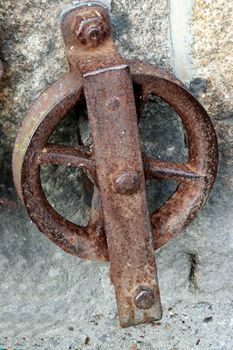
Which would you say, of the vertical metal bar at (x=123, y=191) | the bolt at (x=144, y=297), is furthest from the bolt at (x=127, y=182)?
the bolt at (x=144, y=297)

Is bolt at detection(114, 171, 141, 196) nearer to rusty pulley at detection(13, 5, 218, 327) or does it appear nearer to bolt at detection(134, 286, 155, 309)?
rusty pulley at detection(13, 5, 218, 327)

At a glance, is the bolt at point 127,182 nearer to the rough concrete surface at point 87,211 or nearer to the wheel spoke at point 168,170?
the wheel spoke at point 168,170

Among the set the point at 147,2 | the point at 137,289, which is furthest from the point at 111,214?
the point at 147,2

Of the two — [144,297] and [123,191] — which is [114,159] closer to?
[123,191]

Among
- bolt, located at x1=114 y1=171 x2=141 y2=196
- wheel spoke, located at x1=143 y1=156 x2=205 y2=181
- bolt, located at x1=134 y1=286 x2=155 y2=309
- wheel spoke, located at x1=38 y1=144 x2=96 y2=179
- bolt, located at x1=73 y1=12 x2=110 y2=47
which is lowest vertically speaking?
bolt, located at x1=134 y1=286 x2=155 y2=309

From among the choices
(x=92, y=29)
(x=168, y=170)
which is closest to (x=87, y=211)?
(x=168, y=170)

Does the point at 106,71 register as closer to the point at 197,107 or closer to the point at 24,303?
the point at 197,107

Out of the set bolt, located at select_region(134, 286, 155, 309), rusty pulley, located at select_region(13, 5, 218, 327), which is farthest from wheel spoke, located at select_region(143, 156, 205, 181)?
bolt, located at select_region(134, 286, 155, 309)

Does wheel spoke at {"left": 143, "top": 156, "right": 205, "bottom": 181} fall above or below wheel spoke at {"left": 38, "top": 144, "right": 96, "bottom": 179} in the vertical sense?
below
